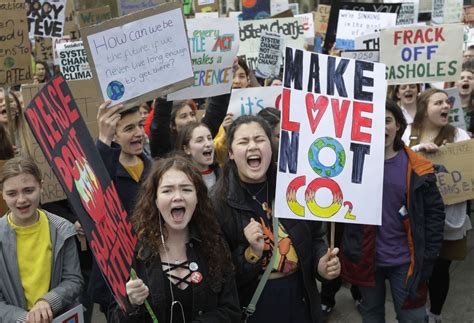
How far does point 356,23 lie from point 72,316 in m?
6.58

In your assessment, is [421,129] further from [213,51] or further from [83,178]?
[83,178]

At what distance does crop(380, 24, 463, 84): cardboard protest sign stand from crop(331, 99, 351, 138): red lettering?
2.73 meters

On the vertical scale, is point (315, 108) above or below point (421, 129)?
above

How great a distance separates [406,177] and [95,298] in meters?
1.92

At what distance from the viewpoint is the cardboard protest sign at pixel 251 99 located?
17.3 feet

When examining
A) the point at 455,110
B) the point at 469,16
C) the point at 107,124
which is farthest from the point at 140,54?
the point at 469,16

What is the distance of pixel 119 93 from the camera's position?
3602 mm

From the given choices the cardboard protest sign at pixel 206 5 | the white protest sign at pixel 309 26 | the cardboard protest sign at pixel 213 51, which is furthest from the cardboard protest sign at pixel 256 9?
the cardboard protest sign at pixel 213 51

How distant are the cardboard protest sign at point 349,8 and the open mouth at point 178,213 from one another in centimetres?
656

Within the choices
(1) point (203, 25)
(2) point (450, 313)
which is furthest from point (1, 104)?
(2) point (450, 313)

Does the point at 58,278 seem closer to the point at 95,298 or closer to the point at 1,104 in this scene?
the point at 95,298

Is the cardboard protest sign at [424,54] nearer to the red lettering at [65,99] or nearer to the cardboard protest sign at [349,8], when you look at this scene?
the cardboard protest sign at [349,8]

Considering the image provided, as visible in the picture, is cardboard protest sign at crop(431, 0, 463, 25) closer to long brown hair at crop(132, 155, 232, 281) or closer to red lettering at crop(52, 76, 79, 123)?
long brown hair at crop(132, 155, 232, 281)

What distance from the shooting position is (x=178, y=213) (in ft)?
8.73
